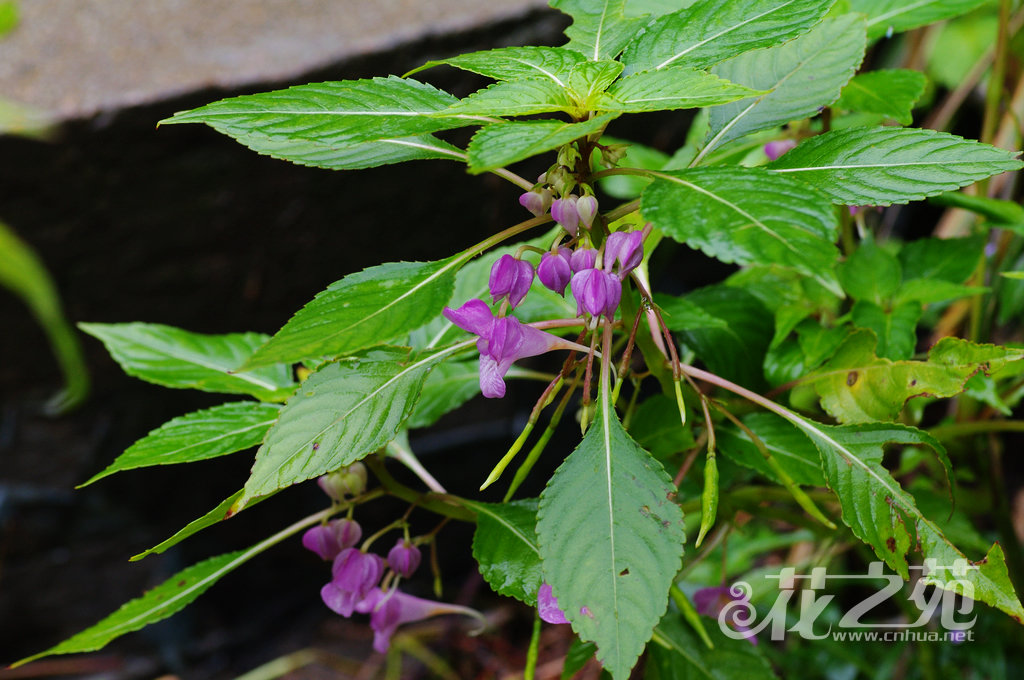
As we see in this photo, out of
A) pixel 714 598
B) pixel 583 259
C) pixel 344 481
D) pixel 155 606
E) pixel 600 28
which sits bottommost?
pixel 714 598

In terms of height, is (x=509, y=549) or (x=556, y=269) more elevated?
(x=556, y=269)

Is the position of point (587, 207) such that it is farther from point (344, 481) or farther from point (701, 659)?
point (701, 659)

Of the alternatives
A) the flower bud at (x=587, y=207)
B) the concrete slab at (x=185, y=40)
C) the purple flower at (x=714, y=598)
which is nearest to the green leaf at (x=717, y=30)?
the flower bud at (x=587, y=207)

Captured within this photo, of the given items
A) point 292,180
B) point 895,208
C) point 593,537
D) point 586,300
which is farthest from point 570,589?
point 895,208

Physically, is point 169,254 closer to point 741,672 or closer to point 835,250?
point 741,672

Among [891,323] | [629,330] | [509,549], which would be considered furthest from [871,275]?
[509,549]

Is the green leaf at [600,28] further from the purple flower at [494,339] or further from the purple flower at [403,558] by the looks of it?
the purple flower at [403,558]

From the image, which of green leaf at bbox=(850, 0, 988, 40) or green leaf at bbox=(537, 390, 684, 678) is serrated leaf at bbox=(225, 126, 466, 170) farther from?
green leaf at bbox=(850, 0, 988, 40)
